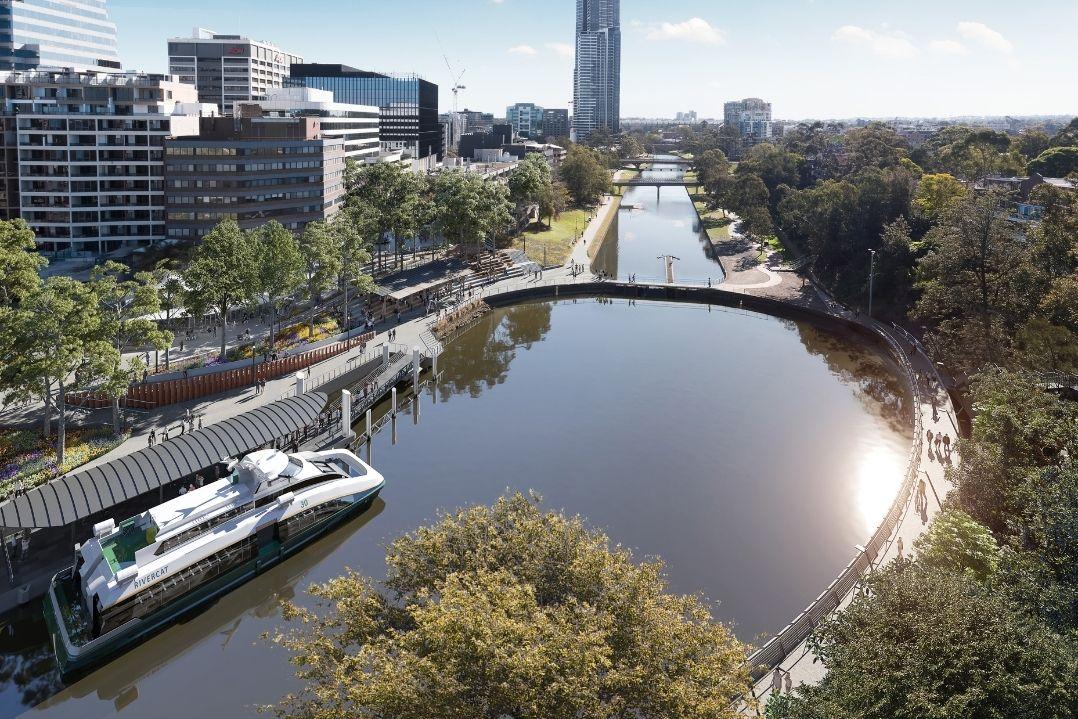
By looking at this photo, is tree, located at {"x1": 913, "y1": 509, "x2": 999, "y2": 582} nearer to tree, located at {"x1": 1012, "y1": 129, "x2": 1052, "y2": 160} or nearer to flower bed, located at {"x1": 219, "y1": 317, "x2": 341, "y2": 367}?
flower bed, located at {"x1": 219, "y1": 317, "x2": 341, "y2": 367}

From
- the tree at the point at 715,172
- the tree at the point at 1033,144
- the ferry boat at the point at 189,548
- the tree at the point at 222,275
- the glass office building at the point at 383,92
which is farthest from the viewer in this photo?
the glass office building at the point at 383,92

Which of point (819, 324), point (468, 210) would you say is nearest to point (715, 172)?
point (468, 210)

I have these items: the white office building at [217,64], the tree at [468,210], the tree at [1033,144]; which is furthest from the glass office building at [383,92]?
the tree at [1033,144]

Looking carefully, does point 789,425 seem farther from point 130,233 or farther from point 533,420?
point 130,233

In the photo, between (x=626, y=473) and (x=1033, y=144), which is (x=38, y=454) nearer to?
(x=626, y=473)

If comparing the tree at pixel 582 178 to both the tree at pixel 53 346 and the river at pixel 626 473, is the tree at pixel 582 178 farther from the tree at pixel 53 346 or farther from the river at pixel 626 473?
the tree at pixel 53 346

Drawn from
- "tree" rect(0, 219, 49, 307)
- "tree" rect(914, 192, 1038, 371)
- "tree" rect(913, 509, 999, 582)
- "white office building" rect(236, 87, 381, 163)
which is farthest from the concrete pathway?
"white office building" rect(236, 87, 381, 163)

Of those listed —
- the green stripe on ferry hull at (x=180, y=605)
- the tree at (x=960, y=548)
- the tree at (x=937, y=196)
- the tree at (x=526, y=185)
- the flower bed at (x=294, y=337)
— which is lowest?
the green stripe on ferry hull at (x=180, y=605)
